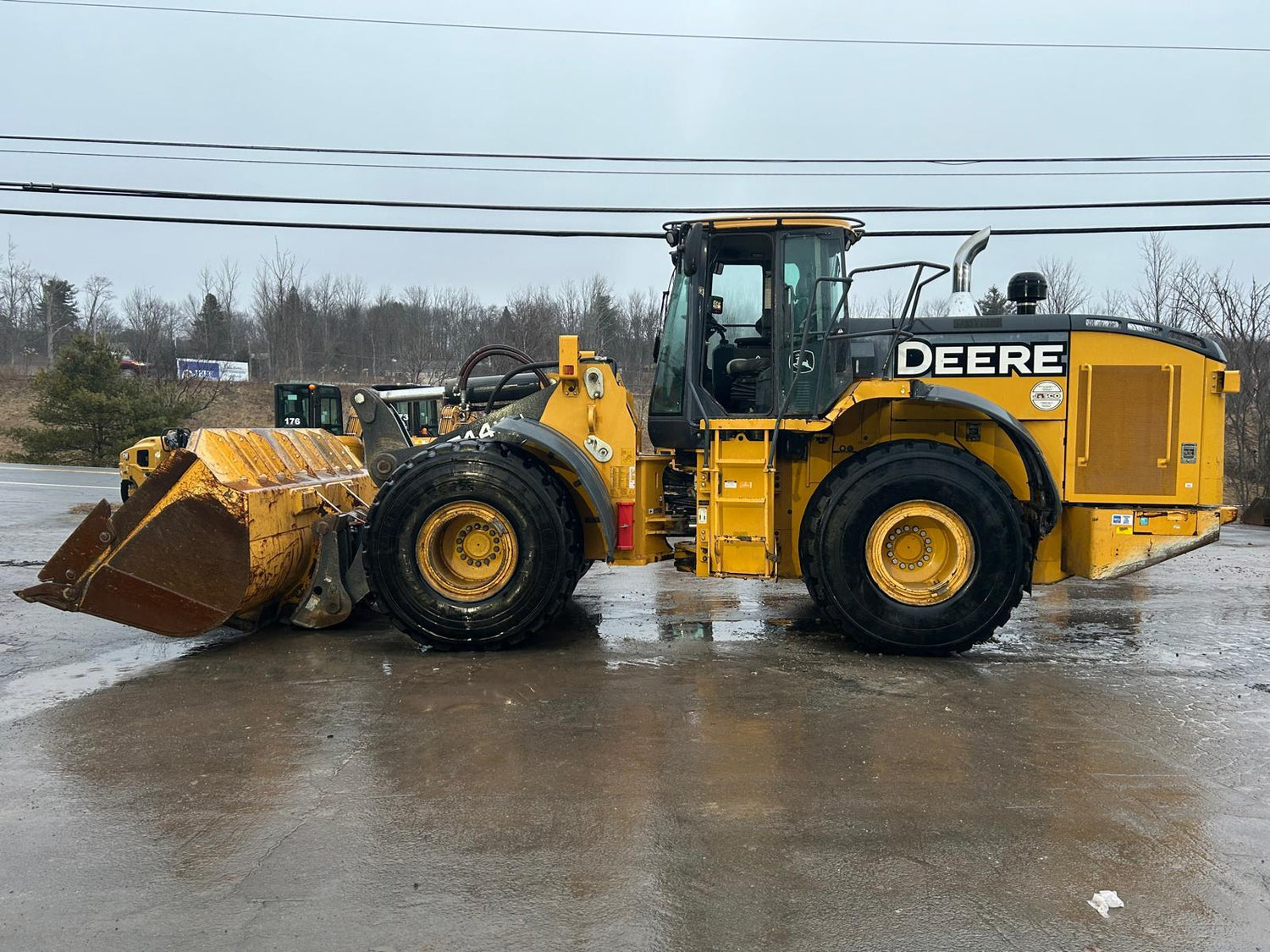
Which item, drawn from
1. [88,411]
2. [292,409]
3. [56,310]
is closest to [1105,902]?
[292,409]

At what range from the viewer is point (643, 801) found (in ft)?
12.2

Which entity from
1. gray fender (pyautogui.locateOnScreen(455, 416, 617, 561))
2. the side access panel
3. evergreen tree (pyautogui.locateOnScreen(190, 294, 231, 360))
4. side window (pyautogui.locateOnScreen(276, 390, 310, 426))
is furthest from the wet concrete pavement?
evergreen tree (pyautogui.locateOnScreen(190, 294, 231, 360))

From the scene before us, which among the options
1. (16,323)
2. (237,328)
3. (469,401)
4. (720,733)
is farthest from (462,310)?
(720,733)

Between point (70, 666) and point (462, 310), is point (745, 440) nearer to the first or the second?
point (70, 666)

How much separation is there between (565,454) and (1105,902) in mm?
3895

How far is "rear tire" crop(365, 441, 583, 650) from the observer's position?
5.91 metres

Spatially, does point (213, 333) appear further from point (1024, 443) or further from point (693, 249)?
point (1024, 443)

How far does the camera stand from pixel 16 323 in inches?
2296

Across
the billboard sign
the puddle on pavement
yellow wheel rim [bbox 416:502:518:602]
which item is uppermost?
the billboard sign

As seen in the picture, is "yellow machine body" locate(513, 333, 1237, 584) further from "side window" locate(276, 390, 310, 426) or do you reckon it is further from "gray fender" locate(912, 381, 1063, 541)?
"side window" locate(276, 390, 310, 426)

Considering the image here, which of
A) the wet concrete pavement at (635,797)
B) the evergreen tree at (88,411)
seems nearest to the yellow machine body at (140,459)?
the wet concrete pavement at (635,797)

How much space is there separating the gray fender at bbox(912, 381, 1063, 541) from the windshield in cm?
159

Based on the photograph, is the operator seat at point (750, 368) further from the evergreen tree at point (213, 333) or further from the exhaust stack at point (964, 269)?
the evergreen tree at point (213, 333)

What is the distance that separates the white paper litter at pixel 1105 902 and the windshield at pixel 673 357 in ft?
13.1
